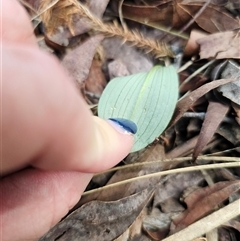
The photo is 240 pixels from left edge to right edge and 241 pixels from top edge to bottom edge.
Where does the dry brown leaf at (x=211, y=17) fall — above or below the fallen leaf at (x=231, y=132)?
above

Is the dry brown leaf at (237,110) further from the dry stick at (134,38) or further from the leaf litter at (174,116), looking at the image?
the dry stick at (134,38)

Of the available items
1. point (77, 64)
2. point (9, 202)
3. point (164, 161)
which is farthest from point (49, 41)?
point (9, 202)

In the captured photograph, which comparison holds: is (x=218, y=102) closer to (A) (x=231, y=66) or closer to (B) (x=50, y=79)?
(A) (x=231, y=66)

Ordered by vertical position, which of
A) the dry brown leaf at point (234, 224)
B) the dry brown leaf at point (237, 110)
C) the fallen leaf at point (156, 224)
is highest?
the dry brown leaf at point (237, 110)

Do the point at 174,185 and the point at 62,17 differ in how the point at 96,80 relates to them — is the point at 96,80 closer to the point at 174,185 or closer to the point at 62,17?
the point at 62,17

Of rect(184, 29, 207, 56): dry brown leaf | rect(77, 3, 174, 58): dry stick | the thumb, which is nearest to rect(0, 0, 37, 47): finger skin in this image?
the thumb

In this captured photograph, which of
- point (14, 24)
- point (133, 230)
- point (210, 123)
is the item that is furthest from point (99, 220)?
point (14, 24)

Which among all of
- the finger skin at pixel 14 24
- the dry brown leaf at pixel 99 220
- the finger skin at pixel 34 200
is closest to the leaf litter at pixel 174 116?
the dry brown leaf at pixel 99 220
